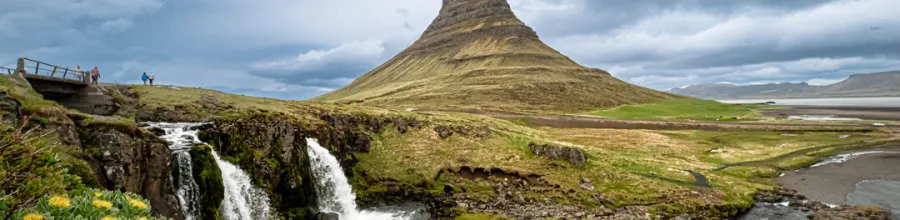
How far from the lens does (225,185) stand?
3152cm

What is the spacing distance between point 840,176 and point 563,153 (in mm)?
32959

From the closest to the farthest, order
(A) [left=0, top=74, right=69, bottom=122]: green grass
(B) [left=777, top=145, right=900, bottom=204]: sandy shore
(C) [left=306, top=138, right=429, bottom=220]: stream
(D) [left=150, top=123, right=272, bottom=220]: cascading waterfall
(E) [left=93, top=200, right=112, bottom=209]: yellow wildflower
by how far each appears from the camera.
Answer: (E) [left=93, top=200, right=112, bottom=209]: yellow wildflower
(A) [left=0, top=74, right=69, bottom=122]: green grass
(D) [left=150, top=123, right=272, bottom=220]: cascading waterfall
(C) [left=306, top=138, right=429, bottom=220]: stream
(B) [left=777, top=145, right=900, bottom=204]: sandy shore

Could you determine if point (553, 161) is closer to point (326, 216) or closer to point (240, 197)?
point (326, 216)

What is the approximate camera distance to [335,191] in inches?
1708

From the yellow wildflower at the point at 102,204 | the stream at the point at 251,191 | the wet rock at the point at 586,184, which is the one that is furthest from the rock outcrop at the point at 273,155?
the yellow wildflower at the point at 102,204

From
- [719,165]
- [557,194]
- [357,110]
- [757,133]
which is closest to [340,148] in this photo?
[357,110]

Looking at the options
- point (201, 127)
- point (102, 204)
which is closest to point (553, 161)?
point (201, 127)

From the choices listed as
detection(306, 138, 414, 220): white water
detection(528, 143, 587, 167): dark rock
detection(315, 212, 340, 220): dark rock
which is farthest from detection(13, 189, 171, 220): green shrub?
detection(528, 143, 587, 167): dark rock

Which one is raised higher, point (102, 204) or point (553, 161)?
point (102, 204)

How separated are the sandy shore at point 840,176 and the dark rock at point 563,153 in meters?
22.5

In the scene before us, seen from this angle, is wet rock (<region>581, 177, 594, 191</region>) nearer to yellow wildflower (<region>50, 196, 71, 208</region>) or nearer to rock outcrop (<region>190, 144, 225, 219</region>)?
rock outcrop (<region>190, 144, 225, 219</region>)

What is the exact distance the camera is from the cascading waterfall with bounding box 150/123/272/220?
2717cm

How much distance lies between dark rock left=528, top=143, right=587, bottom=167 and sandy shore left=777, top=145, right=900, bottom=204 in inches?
888

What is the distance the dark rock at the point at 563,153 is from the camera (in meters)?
53.6
